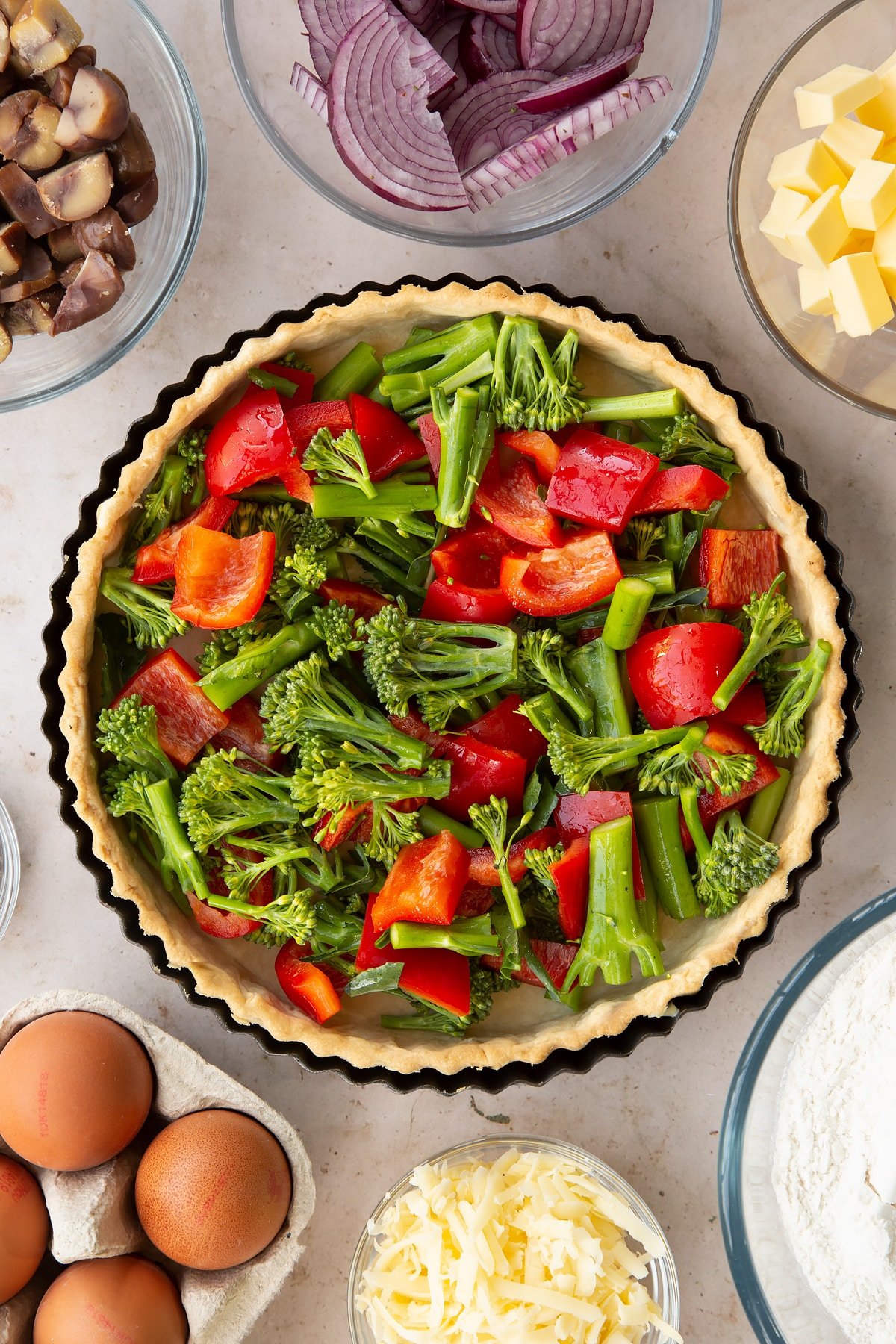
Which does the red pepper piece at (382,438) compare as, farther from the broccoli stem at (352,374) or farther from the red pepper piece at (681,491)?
the red pepper piece at (681,491)

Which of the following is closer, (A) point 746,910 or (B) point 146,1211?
(A) point 746,910

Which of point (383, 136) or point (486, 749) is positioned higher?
point (383, 136)

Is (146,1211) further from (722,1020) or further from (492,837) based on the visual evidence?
(722,1020)

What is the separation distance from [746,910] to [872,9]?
1996 mm

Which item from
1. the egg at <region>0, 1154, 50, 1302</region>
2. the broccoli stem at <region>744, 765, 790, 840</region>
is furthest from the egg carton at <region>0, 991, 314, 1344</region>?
the broccoli stem at <region>744, 765, 790, 840</region>

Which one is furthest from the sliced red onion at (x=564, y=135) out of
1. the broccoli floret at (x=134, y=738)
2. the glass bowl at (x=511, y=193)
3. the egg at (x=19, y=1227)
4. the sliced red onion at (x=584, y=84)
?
the egg at (x=19, y=1227)

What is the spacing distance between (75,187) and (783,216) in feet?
4.86

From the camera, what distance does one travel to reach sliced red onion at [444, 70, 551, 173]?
92.4 inches

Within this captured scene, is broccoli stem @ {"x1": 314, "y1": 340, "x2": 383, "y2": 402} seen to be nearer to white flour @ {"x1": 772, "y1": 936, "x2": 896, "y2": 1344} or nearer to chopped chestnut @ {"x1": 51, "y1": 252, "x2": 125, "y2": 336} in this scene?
chopped chestnut @ {"x1": 51, "y1": 252, "x2": 125, "y2": 336}

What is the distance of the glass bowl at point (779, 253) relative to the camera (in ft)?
7.88

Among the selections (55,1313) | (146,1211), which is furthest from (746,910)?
(55,1313)

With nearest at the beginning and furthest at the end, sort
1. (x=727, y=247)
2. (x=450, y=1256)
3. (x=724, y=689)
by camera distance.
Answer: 1. (x=724, y=689)
2. (x=450, y=1256)
3. (x=727, y=247)

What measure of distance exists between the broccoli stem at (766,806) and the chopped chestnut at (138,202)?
1.86 meters

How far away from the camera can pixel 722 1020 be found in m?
2.72
